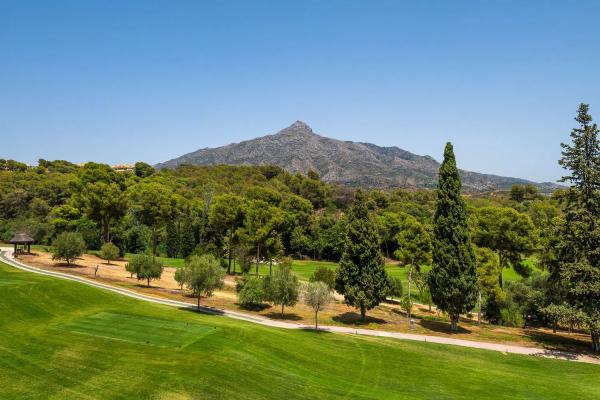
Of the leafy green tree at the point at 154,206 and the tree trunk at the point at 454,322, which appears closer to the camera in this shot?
the tree trunk at the point at 454,322

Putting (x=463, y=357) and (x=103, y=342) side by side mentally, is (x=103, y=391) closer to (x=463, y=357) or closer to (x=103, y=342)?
(x=103, y=342)

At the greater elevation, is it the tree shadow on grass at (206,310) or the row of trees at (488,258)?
the row of trees at (488,258)

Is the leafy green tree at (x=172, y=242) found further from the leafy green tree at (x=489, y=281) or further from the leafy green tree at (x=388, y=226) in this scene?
the leafy green tree at (x=489, y=281)

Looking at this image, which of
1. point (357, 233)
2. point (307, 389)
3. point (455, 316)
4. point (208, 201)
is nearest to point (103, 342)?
point (307, 389)

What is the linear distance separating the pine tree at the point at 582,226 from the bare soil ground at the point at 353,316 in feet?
15.4

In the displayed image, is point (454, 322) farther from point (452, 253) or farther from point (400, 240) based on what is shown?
point (400, 240)

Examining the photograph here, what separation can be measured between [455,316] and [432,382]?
14.5m

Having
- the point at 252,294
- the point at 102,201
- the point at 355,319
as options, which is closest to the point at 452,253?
the point at 355,319

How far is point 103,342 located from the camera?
2422 cm

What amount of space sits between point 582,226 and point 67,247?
53.2 metres

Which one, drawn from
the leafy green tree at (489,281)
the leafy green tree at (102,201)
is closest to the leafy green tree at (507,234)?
the leafy green tree at (489,281)

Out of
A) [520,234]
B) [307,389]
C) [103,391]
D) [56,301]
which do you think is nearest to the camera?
[103,391]

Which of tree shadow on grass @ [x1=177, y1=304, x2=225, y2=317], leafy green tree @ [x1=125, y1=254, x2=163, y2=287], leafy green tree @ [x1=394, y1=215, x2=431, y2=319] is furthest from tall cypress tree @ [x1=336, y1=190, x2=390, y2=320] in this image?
leafy green tree @ [x1=125, y1=254, x2=163, y2=287]

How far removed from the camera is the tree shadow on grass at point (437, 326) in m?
37.8
